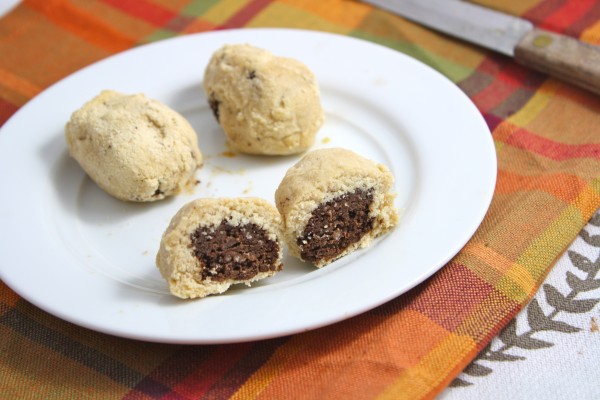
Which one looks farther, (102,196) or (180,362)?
(102,196)

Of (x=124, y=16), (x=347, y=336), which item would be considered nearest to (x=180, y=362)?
(x=347, y=336)

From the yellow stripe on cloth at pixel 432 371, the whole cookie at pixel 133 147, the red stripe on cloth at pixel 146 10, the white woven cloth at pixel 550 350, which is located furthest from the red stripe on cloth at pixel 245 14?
the yellow stripe on cloth at pixel 432 371

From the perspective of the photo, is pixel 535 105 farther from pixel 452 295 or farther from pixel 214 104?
pixel 214 104

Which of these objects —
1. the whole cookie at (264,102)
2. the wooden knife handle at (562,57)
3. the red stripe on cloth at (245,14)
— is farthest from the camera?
the red stripe on cloth at (245,14)

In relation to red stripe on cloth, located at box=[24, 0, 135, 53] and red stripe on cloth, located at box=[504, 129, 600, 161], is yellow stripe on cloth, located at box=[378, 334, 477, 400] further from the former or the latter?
red stripe on cloth, located at box=[24, 0, 135, 53]

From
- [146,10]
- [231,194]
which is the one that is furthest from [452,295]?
[146,10]

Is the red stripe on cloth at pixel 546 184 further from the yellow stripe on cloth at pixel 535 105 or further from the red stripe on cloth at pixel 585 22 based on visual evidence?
the red stripe on cloth at pixel 585 22

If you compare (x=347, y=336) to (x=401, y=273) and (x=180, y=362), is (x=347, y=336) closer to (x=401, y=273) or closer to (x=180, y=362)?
(x=401, y=273)
